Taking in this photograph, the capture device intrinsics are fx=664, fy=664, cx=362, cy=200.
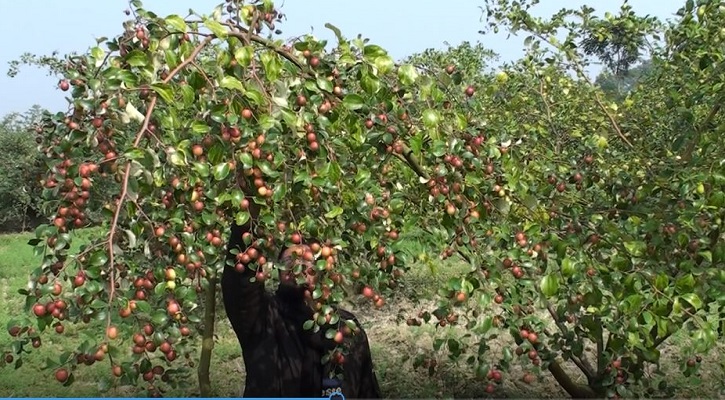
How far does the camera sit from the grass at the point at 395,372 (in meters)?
4.81

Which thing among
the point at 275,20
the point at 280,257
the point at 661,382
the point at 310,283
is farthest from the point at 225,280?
the point at 661,382

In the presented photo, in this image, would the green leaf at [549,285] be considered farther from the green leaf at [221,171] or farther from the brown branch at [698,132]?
the brown branch at [698,132]

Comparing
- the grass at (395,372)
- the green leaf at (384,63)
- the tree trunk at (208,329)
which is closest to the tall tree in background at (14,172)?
the grass at (395,372)

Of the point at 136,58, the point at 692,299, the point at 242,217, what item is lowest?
the point at 692,299

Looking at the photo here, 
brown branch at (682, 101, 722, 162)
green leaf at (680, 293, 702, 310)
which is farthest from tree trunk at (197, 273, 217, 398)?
brown branch at (682, 101, 722, 162)

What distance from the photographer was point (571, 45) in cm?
406

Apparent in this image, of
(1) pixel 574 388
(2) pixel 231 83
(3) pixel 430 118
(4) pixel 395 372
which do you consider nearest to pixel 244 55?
(2) pixel 231 83

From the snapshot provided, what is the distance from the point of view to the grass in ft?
15.8

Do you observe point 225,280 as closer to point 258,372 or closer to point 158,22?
point 258,372

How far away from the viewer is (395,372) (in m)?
5.20

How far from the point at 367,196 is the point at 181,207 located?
0.57m

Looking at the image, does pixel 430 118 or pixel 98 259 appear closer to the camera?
pixel 98 259

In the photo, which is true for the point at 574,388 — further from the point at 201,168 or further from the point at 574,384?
the point at 201,168

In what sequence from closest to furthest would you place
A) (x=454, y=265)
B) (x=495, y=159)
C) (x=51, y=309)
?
(x=51, y=309) → (x=495, y=159) → (x=454, y=265)
